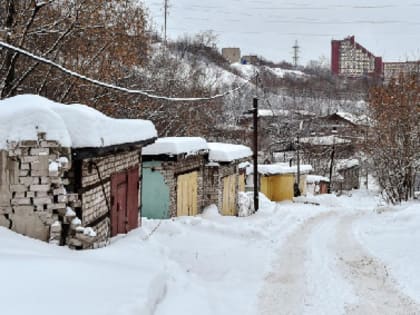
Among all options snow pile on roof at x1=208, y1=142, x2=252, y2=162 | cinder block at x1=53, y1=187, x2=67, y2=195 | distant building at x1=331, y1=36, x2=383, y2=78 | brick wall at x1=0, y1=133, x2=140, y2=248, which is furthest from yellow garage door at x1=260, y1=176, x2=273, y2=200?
distant building at x1=331, y1=36, x2=383, y2=78

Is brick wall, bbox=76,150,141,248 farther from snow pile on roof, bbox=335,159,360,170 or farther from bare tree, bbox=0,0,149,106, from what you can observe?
snow pile on roof, bbox=335,159,360,170

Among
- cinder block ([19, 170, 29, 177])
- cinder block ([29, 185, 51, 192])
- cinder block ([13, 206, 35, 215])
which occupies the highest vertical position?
cinder block ([19, 170, 29, 177])

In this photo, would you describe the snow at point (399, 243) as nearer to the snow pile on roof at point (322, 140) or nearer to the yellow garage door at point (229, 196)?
the yellow garage door at point (229, 196)

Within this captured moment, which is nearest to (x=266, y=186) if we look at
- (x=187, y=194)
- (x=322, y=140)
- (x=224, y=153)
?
(x=224, y=153)

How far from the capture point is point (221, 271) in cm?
1024

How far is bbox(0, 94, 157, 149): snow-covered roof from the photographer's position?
7.12m

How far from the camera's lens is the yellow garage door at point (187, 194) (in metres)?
16.1

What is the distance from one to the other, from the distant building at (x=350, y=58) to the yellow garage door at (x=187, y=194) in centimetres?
10229

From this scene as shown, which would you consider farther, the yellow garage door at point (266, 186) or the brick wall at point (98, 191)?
the yellow garage door at point (266, 186)

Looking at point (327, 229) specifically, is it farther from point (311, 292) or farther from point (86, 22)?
point (86, 22)

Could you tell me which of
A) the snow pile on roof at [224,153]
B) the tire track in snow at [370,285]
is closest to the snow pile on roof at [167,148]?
the snow pile on roof at [224,153]

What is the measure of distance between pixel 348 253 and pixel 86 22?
32.4 feet

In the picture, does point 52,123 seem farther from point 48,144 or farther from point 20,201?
point 20,201

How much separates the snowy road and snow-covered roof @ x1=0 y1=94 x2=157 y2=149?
3792 mm
